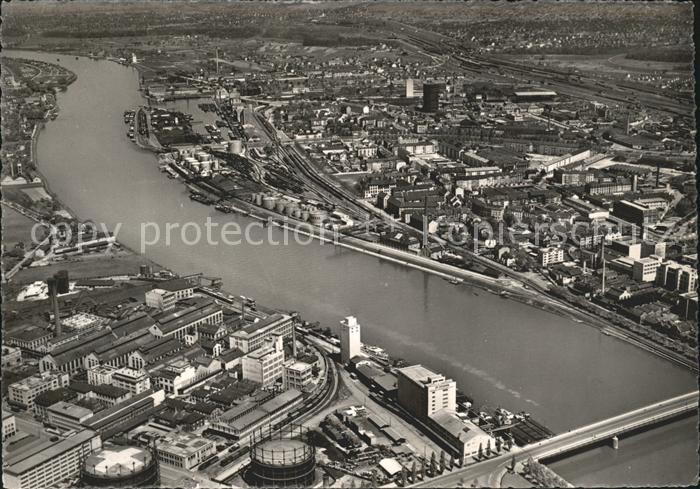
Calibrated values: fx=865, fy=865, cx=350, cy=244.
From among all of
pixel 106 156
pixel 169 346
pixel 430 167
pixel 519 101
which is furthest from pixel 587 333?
pixel 519 101

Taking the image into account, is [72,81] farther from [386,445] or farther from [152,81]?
[386,445]

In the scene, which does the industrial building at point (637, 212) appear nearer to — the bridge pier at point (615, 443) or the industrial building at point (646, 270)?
the industrial building at point (646, 270)

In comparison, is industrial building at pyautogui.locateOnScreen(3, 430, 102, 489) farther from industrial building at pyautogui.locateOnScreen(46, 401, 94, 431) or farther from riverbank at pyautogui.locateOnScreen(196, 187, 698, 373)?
riverbank at pyautogui.locateOnScreen(196, 187, 698, 373)

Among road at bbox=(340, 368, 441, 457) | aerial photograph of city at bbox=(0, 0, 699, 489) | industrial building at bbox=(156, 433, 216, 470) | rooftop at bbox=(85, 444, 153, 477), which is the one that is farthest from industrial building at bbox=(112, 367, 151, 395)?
road at bbox=(340, 368, 441, 457)

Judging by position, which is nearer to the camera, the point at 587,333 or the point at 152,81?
the point at 587,333

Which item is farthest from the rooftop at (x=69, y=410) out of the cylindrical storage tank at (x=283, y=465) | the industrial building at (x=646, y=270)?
the industrial building at (x=646, y=270)

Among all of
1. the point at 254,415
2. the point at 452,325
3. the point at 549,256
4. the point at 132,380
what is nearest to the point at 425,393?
the point at 254,415
